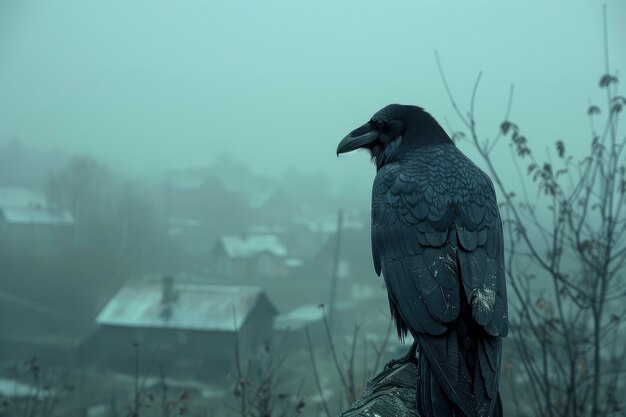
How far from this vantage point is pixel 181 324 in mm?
12984

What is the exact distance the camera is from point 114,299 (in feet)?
44.6

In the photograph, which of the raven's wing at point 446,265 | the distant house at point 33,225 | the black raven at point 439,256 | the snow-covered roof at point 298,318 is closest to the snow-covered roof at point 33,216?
the distant house at point 33,225

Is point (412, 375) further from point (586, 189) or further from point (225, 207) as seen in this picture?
point (225, 207)

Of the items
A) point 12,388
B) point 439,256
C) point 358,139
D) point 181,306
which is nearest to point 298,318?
point 181,306

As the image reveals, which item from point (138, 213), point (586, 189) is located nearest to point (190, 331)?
point (138, 213)

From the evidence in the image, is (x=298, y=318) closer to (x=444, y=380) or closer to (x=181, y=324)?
(x=181, y=324)

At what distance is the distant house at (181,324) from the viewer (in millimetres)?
11672

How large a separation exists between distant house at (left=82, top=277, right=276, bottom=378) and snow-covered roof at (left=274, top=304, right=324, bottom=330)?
19 centimetres

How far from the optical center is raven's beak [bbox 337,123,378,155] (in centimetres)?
342

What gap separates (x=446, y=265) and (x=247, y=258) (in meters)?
11.9

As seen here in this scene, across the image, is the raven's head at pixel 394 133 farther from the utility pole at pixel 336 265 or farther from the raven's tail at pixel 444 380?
the utility pole at pixel 336 265

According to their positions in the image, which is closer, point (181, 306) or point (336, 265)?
point (336, 265)

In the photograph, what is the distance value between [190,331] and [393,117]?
10389 millimetres

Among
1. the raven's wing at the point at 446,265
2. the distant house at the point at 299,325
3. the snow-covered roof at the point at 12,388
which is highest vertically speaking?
the distant house at the point at 299,325
